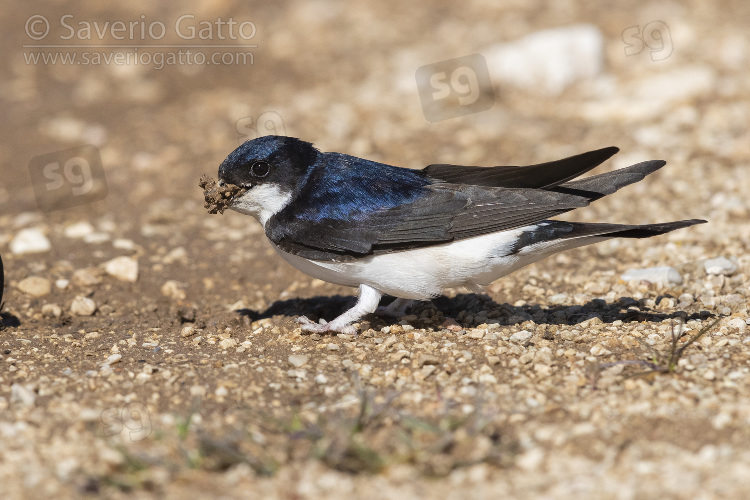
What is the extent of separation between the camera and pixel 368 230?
4.18 meters

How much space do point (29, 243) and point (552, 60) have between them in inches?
190

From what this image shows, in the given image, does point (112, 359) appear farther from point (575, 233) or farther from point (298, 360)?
point (575, 233)

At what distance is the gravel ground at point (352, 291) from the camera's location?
3.02 metres

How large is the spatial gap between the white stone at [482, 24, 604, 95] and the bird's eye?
4.10m

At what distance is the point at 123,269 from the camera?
5461 mm

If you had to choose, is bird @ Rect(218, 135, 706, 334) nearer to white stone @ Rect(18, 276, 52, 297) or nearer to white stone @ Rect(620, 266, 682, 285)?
white stone @ Rect(620, 266, 682, 285)

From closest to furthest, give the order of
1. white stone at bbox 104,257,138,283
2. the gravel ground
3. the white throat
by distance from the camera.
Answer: the gravel ground < the white throat < white stone at bbox 104,257,138,283

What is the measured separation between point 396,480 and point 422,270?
1.47 m

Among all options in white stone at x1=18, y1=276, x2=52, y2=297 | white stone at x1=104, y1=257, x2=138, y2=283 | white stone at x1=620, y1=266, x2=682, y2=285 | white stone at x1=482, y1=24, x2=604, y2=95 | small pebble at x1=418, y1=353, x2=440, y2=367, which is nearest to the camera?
small pebble at x1=418, y1=353, x2=440, y2=367

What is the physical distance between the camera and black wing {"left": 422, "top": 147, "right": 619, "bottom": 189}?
4.10 metres

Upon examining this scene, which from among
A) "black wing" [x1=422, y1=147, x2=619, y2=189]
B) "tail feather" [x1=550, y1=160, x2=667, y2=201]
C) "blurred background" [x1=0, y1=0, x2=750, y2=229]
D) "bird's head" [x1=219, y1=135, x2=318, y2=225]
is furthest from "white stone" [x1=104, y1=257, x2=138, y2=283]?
"tail feather" [x1=550, y1=160, x2=667, y2=201]

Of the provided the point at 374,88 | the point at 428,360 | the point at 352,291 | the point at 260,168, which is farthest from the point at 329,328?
the point at 374,88

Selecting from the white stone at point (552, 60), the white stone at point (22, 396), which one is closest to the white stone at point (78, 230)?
the white stone at point (22, 396)

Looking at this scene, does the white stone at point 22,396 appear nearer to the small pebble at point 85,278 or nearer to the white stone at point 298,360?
the white stone at point 298,360
